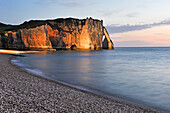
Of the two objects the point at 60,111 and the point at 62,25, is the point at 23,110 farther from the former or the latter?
the point at 62,25

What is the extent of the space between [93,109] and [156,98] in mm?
5507

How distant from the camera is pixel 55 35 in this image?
315 ft

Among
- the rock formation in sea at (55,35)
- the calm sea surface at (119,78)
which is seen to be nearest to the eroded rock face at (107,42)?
the rock formation in sea at (55,35)

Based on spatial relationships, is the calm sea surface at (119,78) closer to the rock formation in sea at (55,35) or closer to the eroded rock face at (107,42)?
the rock formation in sea at (55,35)

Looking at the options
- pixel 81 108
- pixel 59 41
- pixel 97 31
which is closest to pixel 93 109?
pixel 81 108

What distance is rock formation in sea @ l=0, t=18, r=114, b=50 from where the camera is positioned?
2891 inches

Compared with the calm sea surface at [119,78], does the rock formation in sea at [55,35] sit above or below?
above

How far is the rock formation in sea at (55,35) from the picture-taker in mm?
73438

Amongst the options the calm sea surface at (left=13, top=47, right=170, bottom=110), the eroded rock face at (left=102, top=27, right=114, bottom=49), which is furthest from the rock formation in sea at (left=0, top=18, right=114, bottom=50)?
the calm sea surface at (left=13, top=47, right=170, bottom=110)

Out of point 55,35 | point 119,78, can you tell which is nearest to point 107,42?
point 55,35

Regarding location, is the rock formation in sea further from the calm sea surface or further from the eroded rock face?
the calm sea surface

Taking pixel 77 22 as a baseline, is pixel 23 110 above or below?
below

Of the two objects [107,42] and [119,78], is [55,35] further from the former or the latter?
[119,78]

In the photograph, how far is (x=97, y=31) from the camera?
117m
